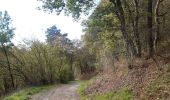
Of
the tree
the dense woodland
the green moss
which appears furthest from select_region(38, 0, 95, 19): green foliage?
the tree

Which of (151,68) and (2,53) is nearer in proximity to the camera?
(151,68)

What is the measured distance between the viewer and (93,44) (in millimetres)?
45188

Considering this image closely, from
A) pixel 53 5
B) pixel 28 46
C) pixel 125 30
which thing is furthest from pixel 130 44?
pixel 28 46

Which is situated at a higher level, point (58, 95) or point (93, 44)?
point (93, 44)

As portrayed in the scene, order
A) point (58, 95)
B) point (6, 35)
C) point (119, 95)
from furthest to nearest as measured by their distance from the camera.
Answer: point (6, 35), point (58, 95), point (119, 95)

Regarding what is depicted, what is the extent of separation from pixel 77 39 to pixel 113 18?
Answer: 49.0 meters

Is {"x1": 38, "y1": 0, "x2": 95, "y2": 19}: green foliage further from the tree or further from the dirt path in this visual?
the tree

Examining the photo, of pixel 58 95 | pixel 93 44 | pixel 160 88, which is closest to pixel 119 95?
pixel 160 88

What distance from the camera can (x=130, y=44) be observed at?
69.7 ft

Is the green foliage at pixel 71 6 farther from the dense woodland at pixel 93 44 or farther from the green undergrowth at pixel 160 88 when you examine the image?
the green undergrowth at pixel 160 88

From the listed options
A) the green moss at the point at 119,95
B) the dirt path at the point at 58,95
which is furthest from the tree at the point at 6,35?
the green moss at the point at 119,95

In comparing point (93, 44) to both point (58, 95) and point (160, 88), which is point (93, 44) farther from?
point (160, 88)

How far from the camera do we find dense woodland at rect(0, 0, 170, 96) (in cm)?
2100

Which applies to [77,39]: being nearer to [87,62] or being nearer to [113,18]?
[87,62]
